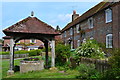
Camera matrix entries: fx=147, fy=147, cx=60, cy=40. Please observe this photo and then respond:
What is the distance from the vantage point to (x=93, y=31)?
21172 mm

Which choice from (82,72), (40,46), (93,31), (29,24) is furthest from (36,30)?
(40,46)

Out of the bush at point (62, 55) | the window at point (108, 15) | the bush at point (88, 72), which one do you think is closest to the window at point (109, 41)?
the window at point (108, 15)

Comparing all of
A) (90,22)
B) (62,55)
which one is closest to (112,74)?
(62,55)

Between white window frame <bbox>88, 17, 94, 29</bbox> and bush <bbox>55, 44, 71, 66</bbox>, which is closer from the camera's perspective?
bush <bbox>55, 44, 71, 66</bbox>

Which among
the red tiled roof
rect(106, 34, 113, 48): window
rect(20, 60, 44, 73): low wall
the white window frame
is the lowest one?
rect(20, 60, 44, 73): low wall

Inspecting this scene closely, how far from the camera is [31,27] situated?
12281 mm

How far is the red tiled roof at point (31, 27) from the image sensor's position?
1156cm

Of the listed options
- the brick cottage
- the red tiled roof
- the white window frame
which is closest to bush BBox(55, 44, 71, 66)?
the red tiled roof

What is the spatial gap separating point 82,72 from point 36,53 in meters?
30.0

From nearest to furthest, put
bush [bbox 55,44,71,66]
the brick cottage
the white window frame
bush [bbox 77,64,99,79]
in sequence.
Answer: bush [bbox 77,64,99,79] → bush [bbox 55,44,71,66] → the brick cottage → the white window frame

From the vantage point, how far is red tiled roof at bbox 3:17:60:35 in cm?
1156

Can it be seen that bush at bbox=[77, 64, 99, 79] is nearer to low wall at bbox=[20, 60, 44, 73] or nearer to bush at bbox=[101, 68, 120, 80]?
bush at bbox=[101, 68, 120, 80]

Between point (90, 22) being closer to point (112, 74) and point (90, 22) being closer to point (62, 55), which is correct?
point (62, 55)

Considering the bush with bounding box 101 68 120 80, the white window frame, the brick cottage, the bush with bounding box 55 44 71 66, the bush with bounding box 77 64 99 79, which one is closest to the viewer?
the bush with bounding box 101 68 120 80
